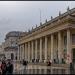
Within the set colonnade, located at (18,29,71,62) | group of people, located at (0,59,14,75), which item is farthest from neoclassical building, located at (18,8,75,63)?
group of people, located at (0,59,14,75)

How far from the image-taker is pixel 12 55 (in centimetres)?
16050

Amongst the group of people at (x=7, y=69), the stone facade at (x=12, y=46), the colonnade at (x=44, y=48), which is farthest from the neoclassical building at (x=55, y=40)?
the stone facade at (x=12, y=46)

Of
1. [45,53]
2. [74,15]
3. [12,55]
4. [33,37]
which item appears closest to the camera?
[74,15]

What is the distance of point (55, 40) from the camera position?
67.8 meters

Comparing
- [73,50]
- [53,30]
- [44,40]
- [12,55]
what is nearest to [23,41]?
[44,40]

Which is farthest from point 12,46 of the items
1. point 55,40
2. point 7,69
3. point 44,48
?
point 7,69

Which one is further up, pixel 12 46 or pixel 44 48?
pixel 12 46

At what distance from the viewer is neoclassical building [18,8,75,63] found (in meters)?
54.7

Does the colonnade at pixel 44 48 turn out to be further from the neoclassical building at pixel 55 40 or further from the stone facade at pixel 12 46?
the stone facade at pixel 12 46

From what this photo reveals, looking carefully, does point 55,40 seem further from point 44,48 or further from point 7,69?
point 7,69

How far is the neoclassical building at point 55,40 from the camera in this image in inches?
2152

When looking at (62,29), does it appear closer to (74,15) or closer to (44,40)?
(74,15)

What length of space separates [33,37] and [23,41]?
50.9ft

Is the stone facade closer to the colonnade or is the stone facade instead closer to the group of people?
the colonnade
